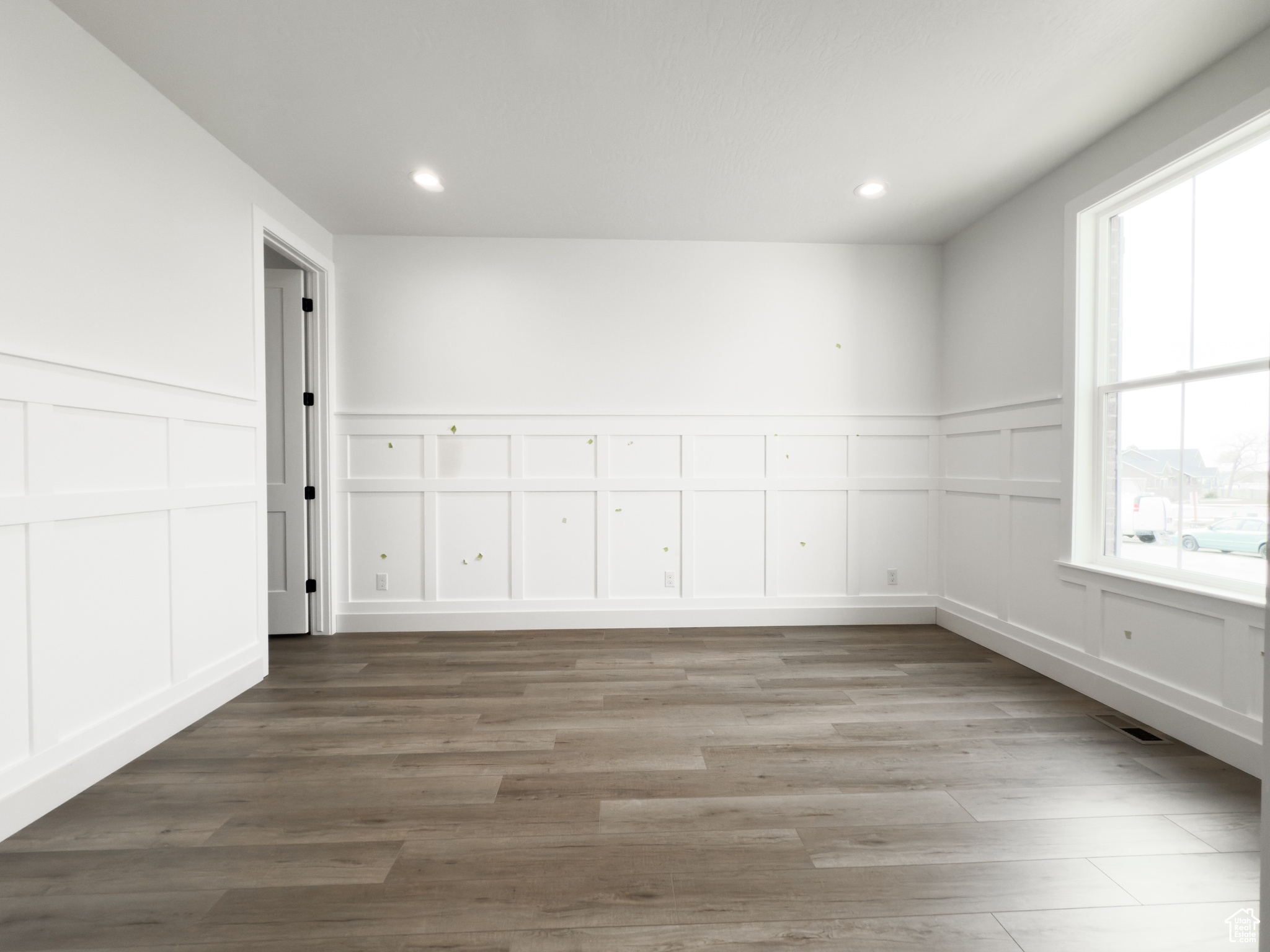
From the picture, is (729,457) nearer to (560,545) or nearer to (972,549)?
(560,545)

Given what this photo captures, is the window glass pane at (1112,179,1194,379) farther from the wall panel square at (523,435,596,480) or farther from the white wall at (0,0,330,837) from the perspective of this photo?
the white wall at (0,0,330,837)

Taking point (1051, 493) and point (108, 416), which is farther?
point (1051, 493)

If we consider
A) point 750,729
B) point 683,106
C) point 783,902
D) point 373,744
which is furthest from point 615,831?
point 683,106

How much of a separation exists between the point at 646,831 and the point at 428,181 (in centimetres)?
320

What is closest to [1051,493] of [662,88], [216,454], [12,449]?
[662,88]

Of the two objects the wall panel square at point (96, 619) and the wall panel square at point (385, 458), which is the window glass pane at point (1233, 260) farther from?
the wall panel square at point (96, 619)

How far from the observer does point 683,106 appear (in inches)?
95.8

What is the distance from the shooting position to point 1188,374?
7.69 feet

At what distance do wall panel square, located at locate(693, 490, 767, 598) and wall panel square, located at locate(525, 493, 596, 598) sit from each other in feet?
2.41

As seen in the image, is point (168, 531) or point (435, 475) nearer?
point (168, 531)

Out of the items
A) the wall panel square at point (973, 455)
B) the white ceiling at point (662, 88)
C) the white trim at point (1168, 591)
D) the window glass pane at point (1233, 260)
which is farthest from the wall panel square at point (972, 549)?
the white ceiling at point (662, 88)

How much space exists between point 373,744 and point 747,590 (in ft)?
8.30

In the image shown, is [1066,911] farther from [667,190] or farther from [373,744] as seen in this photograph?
[667,190]

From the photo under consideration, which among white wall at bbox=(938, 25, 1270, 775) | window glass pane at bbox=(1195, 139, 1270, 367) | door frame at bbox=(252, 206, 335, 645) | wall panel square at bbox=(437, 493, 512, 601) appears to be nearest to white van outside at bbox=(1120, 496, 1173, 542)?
white wall at bbox=(938, 25, 1270, 775)
